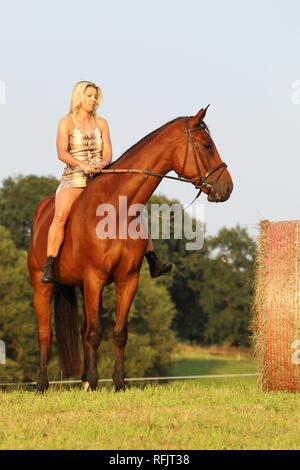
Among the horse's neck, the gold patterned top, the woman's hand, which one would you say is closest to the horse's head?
the horse's neck

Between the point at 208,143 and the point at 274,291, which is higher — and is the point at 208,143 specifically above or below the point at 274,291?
above

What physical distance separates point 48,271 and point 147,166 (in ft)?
6.32

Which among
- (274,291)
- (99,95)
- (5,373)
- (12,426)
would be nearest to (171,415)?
(12,426)

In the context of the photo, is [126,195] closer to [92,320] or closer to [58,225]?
[58,225]

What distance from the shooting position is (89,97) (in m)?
9.16

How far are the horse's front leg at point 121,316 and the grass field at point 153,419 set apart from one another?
0.34 m

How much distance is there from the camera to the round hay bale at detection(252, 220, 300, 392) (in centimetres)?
894

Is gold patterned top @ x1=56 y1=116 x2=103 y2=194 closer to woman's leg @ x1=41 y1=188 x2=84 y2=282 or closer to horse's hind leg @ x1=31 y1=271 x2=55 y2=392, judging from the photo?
woman's leg @ x1=41 y1=188 x2=84 y2=282

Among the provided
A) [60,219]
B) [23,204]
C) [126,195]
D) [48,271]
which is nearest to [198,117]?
[126,195]

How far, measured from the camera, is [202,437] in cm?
557

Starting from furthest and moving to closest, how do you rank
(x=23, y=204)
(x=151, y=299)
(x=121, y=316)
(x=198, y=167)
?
(x=23, y=204) → (x=151, y=299) → (x=121, y=316) → (x=198, y=167)

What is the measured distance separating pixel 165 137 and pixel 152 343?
41.6 metres

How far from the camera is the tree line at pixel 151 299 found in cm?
4144
